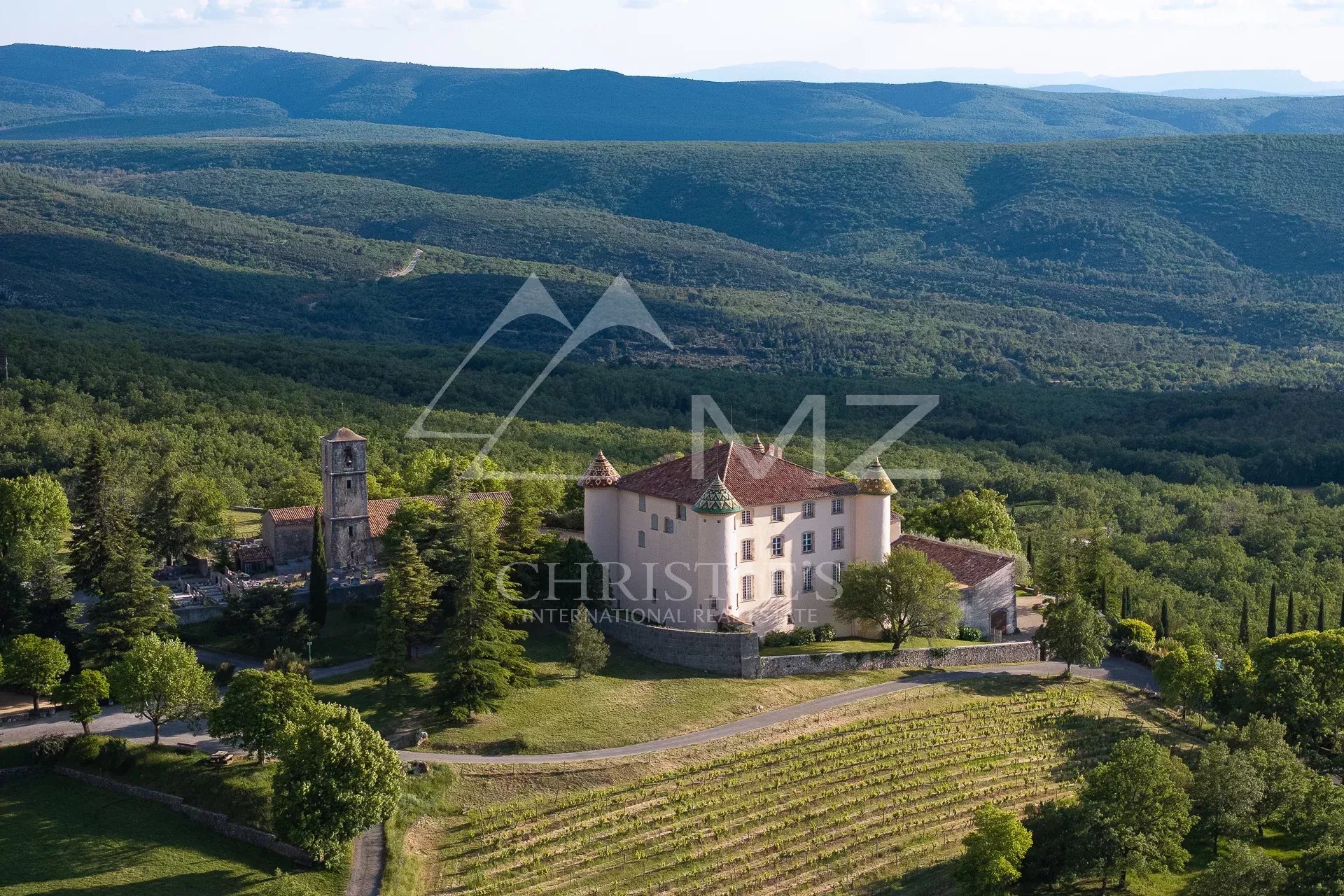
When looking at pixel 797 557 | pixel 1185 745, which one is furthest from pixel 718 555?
pixel 1185 745

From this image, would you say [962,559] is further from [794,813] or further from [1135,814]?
[794,813]

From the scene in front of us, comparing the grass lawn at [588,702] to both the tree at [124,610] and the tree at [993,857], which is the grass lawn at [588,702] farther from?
the tree at [993,857]

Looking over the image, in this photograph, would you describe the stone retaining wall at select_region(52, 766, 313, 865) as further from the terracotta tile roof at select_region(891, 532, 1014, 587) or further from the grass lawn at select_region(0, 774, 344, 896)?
the terracotta tile roof at select_region(891, 532, 1014, 587)

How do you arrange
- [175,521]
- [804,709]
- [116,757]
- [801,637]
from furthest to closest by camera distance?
[175,521], [801,637], [804,709], [116,757]

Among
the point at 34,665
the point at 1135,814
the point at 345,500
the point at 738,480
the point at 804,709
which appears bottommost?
the point at 1135,814

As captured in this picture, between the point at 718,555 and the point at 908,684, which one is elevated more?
the point at 718,555

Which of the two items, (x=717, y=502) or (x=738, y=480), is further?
(x=738, y=480)

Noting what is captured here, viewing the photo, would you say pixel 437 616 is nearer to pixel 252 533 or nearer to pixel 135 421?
pixel 252 533

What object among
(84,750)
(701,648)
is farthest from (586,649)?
(84,750)
